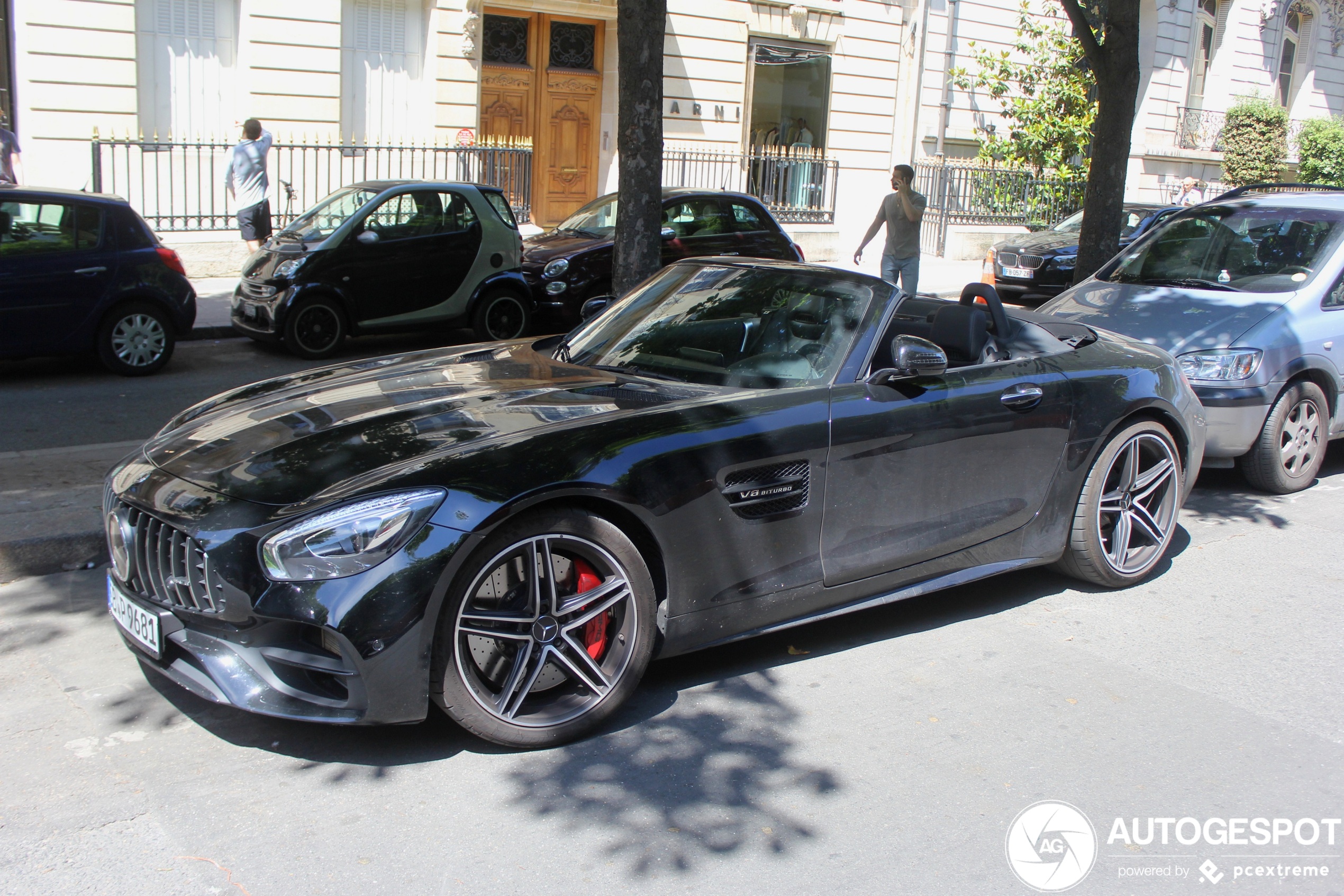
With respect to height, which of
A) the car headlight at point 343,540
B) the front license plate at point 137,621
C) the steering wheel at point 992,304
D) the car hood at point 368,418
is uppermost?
the steering wheel at point 992,304

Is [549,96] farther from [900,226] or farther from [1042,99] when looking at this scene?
[900,226]

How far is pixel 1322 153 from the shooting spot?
32875 millimetres

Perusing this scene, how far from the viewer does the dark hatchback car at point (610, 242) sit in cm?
1233

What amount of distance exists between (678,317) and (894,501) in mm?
1226

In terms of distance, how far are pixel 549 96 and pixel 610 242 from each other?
A: 9465mm

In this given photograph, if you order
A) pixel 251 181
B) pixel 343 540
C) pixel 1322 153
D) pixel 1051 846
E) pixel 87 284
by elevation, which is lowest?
pixel 1051 846

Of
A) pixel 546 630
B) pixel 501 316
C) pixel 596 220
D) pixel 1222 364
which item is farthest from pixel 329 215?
pixel 546 630

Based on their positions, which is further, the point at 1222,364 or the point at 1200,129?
the point at 1200,129

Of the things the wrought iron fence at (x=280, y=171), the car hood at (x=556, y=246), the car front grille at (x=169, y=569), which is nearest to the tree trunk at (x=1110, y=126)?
the car hood at (x=556, y=246)

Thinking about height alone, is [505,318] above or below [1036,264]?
below

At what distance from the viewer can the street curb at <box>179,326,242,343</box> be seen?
11914 mm

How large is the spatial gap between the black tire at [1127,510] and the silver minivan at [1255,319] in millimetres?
1642

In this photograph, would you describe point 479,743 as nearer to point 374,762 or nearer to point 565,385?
point 374,762

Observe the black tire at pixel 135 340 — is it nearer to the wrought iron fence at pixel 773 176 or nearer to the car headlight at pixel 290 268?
the car headlight at pixel 290 268
